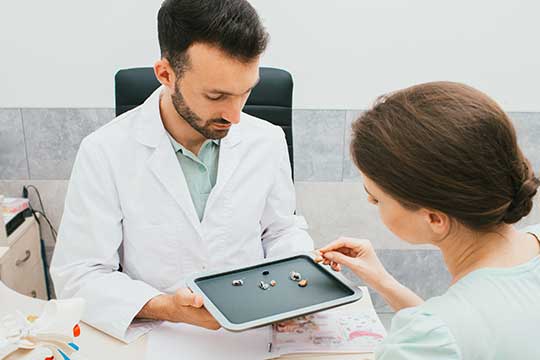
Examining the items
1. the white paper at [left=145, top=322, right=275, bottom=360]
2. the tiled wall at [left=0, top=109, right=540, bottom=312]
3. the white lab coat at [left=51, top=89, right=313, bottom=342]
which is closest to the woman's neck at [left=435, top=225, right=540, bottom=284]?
the white paper at [left=145, top=322, right=275, bottom=360]

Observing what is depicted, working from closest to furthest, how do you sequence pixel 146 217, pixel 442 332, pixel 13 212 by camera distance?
pixel 442 332 → pixel 146 217 → pixel 13 212

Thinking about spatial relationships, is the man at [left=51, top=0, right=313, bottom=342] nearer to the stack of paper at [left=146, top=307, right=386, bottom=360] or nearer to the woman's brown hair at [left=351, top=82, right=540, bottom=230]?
the stack of paper at [left=146, top=307, right=386, bottom=360]

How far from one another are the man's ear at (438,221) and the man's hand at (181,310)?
0.47 meters

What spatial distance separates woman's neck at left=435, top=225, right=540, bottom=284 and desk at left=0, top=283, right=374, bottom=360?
0.29 metres

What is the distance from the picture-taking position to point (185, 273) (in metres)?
1.39

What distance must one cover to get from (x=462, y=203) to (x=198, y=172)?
2.54ft

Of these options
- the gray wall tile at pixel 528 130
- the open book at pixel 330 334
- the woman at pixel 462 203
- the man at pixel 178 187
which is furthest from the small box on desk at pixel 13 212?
the gray wall tile at pixel 528 130

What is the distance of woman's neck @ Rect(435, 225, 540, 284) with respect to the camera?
0.87 meters

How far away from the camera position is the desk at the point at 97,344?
108 cm

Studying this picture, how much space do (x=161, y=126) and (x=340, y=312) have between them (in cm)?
65

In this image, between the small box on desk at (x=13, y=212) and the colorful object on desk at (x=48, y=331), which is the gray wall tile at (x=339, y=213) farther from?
the colorful object on desk at (x=48, y=331)

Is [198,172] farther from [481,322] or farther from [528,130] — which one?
[528,130]

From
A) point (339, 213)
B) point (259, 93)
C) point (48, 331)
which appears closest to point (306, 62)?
point (259, 93)

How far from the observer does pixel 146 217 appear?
4.42 ft
